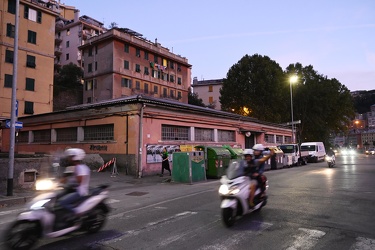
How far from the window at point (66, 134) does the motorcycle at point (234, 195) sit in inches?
712

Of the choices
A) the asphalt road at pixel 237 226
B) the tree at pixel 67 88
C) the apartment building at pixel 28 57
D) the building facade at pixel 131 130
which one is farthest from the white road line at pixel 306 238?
the tree at pixel 67 88

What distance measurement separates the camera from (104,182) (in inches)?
587

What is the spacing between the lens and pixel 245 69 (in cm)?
4325

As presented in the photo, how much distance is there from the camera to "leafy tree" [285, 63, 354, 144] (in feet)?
161

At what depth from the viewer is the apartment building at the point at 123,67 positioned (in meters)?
48.2

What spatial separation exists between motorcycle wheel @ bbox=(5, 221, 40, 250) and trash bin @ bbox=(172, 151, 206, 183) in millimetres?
9830

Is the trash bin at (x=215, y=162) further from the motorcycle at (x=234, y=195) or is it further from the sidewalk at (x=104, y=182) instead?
the motorcycle at (x=234, y=195)

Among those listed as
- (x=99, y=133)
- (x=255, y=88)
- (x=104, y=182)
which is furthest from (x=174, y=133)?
(x=255, y=88)

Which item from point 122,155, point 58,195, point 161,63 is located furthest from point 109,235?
point 161,63

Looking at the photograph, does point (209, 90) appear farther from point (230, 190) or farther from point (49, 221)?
point (49, 221)

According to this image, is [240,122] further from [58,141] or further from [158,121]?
[58,141]

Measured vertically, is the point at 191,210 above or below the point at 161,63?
below

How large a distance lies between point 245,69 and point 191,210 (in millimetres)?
37707

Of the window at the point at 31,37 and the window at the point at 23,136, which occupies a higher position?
the window at the point at 31,37
